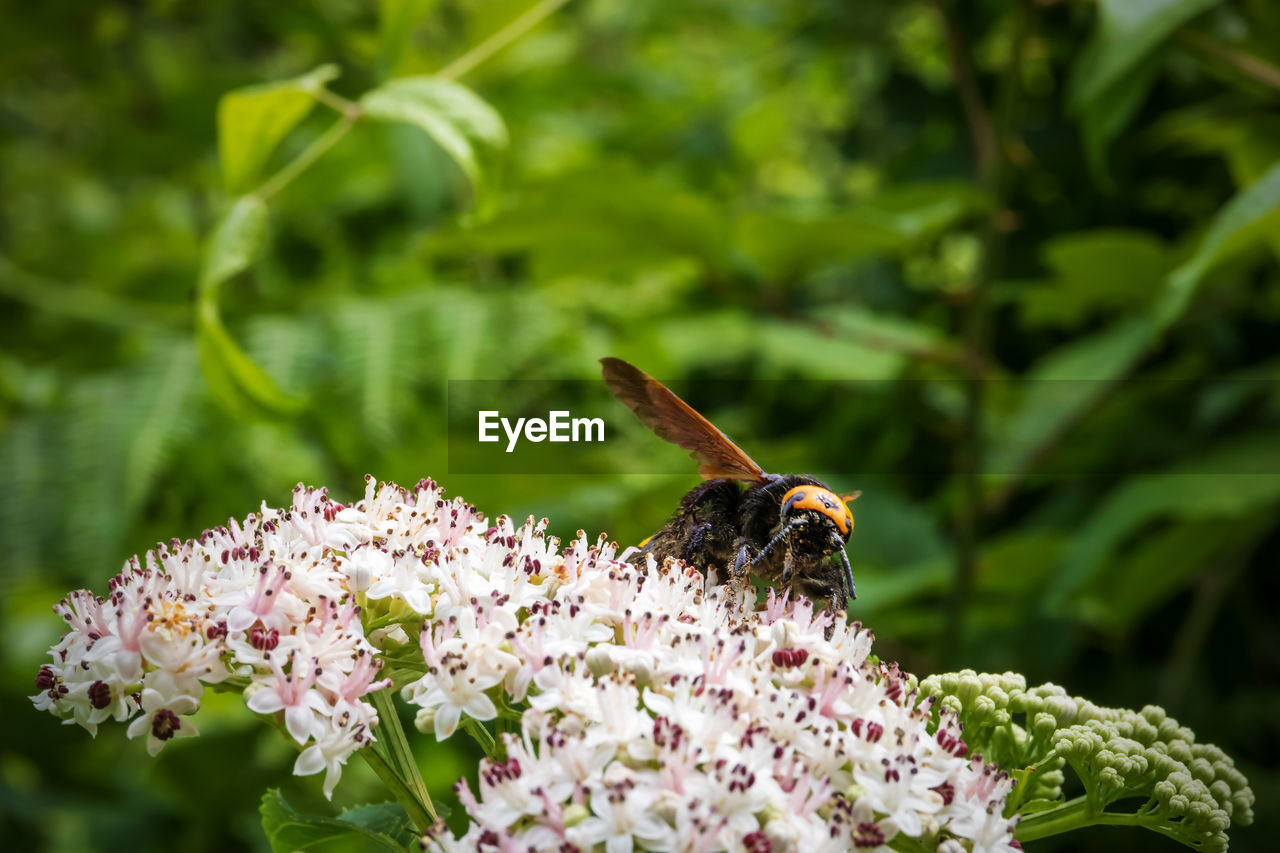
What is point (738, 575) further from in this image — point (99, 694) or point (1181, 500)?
point (1181, 500)


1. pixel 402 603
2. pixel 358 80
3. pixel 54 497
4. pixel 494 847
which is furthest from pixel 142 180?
pixel 494 847

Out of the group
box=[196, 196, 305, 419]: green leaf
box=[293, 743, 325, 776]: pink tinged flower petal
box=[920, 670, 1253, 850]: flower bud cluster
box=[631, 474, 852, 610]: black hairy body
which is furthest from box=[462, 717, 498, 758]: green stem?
box=[196, 196, 305, 419]: green leaf

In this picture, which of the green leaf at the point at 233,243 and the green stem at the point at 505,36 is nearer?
the green leaf at the point at 233,243

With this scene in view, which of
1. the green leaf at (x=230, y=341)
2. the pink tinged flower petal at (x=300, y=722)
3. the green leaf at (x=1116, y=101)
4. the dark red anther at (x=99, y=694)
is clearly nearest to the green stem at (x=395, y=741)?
the pink tinged flower petal at (x=300, y=722)

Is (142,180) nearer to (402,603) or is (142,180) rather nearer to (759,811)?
(402,603)

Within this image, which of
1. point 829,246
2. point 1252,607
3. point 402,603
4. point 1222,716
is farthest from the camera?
point 1252,607

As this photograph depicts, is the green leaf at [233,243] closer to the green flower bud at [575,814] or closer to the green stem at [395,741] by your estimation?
the green stem at [395,741]
